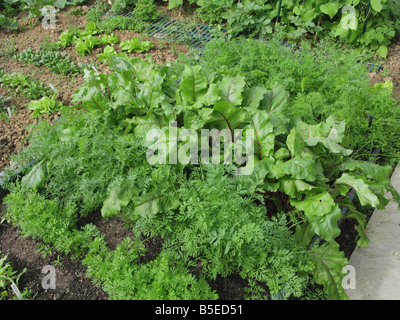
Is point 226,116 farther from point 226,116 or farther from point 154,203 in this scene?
point 154,203

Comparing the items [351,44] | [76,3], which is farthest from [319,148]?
[76,3]

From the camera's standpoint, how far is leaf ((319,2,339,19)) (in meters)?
4.12

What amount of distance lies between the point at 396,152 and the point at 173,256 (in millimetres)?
2243

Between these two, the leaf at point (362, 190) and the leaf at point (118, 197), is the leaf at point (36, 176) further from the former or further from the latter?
the leaf at point (362, 190)

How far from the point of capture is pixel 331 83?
9.57 feet

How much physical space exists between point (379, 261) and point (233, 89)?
169 cm

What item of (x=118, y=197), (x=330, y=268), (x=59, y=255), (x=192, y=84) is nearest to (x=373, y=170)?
(x=330, y=268)

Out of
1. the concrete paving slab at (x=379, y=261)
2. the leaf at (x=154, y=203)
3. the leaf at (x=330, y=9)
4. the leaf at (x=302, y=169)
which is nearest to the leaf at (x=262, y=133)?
the leaf at (x=302, y=169)

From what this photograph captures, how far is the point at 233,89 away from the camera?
95.3 inches

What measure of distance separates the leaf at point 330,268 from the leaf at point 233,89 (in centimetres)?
115

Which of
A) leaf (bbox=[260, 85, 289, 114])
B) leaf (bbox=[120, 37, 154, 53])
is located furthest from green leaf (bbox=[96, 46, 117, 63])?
leaf (bbox=[260, 85, 289, 114])

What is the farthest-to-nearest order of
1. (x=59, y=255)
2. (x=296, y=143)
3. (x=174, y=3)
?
(x=174, y=3)
(x=59, y=255)
(x=296, y=143)

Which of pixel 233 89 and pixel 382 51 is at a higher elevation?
pixel 233 89

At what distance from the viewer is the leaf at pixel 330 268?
1.98 metres
